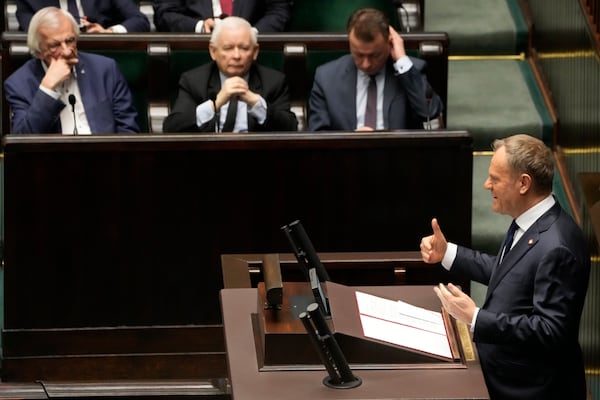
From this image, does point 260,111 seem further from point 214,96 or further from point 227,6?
point 227,6

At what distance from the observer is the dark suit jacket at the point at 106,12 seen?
3.94 m

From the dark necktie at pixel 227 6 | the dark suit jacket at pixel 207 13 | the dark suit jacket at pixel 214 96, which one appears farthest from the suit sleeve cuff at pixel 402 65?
the dark necktie at pixel 227 6

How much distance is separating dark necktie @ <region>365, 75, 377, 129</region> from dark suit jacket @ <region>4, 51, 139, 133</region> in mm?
601

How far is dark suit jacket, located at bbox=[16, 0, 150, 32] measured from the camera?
A: 3.94 meters

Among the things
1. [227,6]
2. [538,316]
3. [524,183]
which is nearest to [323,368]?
[538,316]

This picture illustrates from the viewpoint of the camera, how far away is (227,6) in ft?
13.1

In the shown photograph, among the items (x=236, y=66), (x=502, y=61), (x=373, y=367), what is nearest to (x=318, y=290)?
(x=373, y=367)

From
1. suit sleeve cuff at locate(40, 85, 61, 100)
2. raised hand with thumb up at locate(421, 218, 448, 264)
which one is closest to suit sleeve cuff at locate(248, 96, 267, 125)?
suit sleeve cuff at locate(40, 85, 61, 100)

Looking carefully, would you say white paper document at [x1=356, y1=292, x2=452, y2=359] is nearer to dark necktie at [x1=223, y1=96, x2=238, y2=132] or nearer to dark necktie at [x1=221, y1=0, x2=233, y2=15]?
dark necktie at [x1=223, y1=96, x2=238, y2=132]

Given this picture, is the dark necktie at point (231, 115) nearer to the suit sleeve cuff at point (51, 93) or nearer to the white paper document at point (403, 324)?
the suit sleeve cuff at point (51, 93)

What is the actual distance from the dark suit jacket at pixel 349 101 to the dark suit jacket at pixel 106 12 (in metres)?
0.78

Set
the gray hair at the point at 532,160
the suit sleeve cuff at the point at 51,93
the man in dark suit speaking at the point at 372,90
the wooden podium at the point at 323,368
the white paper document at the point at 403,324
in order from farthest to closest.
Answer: the man in dark suit speaking at the point at 372,90 → the suit sleeve cuff at the point at 51,93 → the gray hair at the point at 532,160 → the white paper document at the point at 403,324 → the wooden podium at the point at 323,368

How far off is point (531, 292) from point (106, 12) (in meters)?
2.24

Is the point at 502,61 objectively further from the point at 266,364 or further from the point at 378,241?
the point at 266,364
